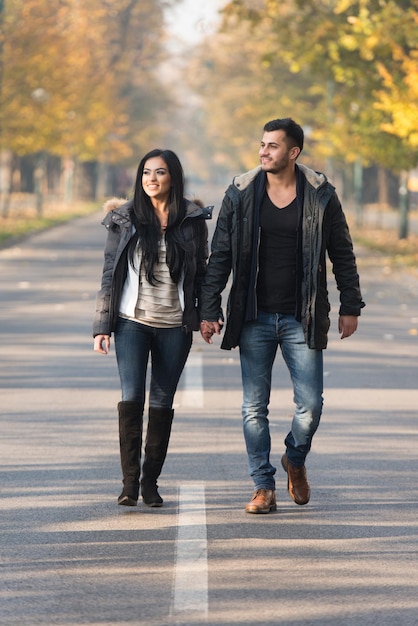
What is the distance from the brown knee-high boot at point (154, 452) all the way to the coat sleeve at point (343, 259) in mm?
1065

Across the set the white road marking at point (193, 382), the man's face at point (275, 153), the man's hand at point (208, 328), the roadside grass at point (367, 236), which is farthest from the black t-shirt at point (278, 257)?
the roadside grass at point (367, 236)

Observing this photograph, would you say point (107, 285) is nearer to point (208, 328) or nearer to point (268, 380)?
point (208, 328)

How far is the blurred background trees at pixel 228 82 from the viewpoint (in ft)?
92.9

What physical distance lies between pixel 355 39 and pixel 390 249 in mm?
7827

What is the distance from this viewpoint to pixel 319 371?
→ 7.24 m

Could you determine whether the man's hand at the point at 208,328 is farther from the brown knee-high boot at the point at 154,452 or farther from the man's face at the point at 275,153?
the man's face at the point at 275,153

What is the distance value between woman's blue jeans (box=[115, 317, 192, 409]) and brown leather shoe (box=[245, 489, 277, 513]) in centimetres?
65

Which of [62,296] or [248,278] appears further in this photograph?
[62,296]

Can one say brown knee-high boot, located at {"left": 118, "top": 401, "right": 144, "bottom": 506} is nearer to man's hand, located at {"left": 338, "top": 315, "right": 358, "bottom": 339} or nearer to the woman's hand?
the woman's hand

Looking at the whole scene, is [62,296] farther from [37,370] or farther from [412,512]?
[412,512]

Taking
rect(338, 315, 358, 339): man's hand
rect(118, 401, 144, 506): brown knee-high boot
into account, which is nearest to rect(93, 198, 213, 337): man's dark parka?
rect(118, 401, 144, 506): brown knee-high boot

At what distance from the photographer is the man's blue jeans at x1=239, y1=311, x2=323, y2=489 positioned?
7160mm

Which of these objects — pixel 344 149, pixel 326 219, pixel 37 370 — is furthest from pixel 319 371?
pixel 344 149

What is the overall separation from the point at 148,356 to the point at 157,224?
0.66 metres
